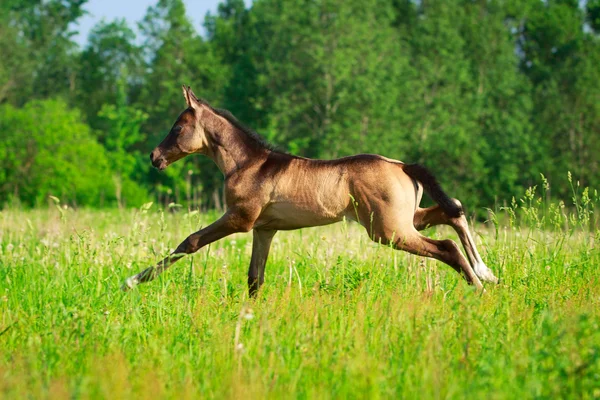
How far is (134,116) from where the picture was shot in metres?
53.9

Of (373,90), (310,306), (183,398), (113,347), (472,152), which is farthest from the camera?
(472,152)

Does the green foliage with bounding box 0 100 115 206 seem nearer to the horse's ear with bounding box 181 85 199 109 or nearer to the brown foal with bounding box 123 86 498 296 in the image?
the horse's ear with bounding box 181 85 199 109

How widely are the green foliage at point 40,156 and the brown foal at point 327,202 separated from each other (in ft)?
119

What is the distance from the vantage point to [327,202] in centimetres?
762

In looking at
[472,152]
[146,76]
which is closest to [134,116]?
[146,76]

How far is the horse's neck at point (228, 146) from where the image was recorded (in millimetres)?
8086

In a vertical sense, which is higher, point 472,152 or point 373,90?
point 373,90

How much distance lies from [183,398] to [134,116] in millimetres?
51636

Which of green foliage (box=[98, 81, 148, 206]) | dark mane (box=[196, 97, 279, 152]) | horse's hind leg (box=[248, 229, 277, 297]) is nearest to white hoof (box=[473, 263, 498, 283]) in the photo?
horse's hind leg (box=[248, 229, 277, 297])

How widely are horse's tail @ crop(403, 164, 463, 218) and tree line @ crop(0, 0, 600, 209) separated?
2960 centimetres

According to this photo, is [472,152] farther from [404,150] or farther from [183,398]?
[183,398]

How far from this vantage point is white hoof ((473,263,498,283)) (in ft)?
24.5

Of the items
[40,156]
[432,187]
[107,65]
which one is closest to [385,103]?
[40,156]

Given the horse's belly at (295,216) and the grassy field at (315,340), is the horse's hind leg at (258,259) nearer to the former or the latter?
the horse's belly at (295,216)
